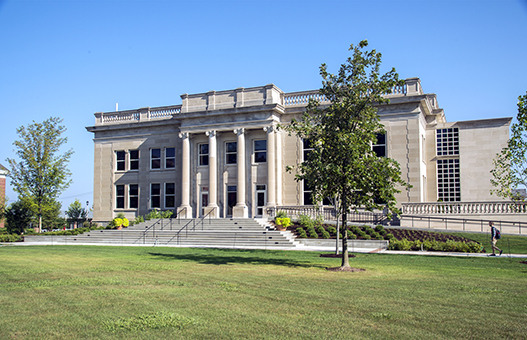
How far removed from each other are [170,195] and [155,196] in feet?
5.27

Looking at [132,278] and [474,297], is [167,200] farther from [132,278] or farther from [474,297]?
[474,297]

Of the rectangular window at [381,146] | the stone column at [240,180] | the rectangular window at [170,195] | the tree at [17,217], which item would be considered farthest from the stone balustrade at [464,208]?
the tree at [17,217]

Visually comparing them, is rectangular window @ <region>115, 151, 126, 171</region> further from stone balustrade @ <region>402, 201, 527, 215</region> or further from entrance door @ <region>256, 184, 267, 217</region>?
stone balustrade @ <region>402, 201, 527, 215</region>

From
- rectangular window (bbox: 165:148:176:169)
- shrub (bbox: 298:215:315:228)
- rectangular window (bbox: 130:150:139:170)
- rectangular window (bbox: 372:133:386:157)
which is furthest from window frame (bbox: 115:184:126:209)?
rectangular window (bbox: 372:133:386:157)

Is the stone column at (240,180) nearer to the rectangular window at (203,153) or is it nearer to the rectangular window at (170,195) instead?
the rectangular window at (203,153)

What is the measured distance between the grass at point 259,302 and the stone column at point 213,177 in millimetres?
21394

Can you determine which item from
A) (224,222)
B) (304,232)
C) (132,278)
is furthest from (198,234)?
(132,278)

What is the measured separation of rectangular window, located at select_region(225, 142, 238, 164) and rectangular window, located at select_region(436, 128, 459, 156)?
17.0 m

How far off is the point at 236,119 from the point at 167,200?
34.5ft

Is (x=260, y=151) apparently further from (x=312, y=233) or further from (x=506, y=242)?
(x=506, y=242)

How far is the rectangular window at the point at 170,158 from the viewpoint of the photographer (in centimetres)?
4181

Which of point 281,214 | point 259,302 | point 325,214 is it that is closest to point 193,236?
point 281,214

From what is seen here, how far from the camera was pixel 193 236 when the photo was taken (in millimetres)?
31031

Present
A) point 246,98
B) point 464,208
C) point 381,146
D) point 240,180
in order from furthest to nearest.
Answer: point 246,98 < point 240,180 < point 381,146 < point 464,208
